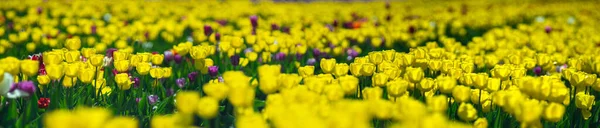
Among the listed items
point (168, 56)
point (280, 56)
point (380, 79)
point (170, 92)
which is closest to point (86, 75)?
point (170, 92)

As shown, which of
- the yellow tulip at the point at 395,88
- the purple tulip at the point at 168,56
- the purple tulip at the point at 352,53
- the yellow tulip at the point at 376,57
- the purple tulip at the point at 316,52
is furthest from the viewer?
the purple tulip at the point at 352,53

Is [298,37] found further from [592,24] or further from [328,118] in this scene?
[592,24]

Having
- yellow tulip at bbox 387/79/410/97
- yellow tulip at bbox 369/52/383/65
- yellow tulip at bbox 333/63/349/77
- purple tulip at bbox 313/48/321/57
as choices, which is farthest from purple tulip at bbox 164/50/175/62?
yellow tulip at bbox 387/79/410/97

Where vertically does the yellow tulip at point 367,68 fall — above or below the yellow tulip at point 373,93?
above

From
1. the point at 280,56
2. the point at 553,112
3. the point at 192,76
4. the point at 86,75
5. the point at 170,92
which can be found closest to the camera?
the point at 553,112

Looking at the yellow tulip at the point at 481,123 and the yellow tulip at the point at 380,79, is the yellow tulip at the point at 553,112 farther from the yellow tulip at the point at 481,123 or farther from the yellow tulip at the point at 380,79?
the yellow tulip at the point at 380,79

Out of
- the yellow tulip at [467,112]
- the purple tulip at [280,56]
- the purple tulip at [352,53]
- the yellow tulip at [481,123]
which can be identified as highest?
the purple tulip at [352,53]

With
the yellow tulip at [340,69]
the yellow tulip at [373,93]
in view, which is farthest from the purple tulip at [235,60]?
the yellow tulip at [373,93]

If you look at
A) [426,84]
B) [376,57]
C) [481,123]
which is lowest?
[481,123]

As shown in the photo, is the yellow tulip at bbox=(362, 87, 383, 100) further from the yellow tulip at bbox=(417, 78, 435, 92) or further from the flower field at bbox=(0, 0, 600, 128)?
the yellow tulip at bbox=(417, 78, 435, 92)

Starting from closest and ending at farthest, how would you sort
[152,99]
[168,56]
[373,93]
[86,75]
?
[373,93] → [86,75] → [152,99] → [168,56]

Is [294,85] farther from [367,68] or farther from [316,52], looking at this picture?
[316,52]
